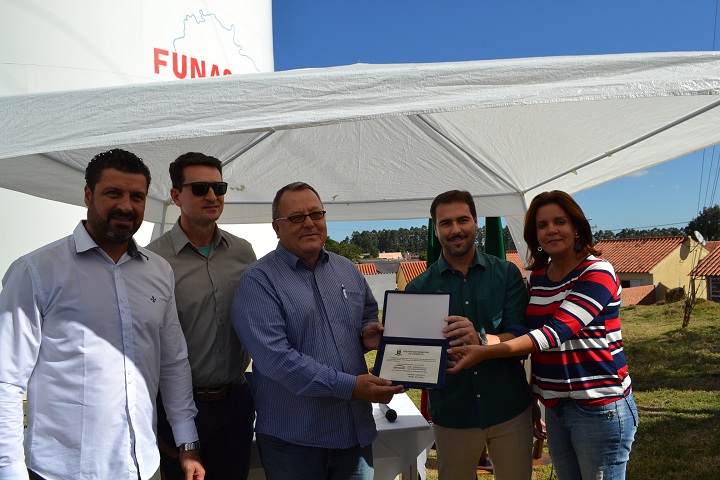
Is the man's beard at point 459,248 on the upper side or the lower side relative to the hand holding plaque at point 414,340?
upper

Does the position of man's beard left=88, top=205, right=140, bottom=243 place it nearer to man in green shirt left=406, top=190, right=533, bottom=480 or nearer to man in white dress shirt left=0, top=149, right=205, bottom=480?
man in white dress shirt left=0, top=149, right=205, bottom=480

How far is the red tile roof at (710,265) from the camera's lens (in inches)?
1423

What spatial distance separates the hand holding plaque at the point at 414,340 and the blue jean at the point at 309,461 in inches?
14.6

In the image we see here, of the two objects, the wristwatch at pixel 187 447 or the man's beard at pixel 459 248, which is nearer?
the wristwatch at pixel 187 447

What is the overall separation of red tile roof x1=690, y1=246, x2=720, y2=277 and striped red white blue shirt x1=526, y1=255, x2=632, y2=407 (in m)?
40.1

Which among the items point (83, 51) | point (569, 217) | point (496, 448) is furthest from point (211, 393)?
point (83, 51)

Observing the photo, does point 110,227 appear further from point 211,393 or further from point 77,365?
point 211,393

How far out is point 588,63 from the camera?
6.16 feet

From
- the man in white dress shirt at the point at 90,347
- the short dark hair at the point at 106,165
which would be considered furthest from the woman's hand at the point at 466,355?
the short dark hair at the point at 106,165

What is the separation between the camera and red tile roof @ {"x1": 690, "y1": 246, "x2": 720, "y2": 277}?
119ft

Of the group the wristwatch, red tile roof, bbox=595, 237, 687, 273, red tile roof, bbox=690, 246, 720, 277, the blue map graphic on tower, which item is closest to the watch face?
the wristwatch

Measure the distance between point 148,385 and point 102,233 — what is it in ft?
1.87

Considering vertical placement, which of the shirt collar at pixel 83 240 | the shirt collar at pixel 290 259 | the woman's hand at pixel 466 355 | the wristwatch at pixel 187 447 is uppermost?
the shirt collar at pixel 83 240

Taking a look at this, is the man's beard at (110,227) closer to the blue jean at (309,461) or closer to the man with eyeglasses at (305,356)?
the man with eyeglasses at (305,356)
